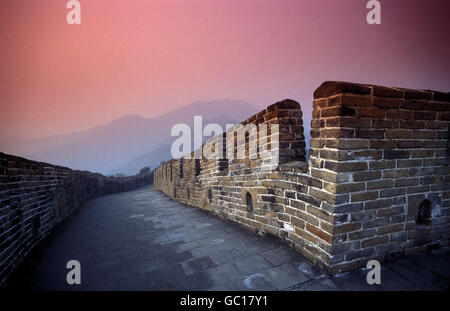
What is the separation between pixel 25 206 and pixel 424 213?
17.3ft

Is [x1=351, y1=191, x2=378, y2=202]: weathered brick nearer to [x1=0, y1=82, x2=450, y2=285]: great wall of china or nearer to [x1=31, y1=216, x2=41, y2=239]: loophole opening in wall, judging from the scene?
[x1=0, y1=82, x2=450, y2=285]: great wall of china

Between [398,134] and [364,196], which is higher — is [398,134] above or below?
above

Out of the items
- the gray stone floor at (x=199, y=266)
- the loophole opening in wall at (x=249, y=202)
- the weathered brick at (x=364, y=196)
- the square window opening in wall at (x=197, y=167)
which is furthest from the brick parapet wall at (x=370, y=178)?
the square window opening in wall at (x=197, y=167)

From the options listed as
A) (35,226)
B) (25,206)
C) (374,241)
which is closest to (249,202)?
(374,241)

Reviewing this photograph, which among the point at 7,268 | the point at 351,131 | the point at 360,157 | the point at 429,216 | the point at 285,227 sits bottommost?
the point at 7,268

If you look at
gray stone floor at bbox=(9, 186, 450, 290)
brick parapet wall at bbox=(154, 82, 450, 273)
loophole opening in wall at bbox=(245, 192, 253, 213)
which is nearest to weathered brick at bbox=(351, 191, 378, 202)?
brick parapet wall at bbox=(154, 82, 450, 273)

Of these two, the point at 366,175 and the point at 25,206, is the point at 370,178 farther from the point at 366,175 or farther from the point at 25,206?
the point at 25,206

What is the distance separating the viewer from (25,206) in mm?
3047

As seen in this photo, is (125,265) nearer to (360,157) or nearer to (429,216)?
(360,157)

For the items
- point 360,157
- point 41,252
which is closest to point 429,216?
point 360,157

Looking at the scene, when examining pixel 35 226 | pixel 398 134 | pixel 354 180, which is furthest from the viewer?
pixel 35 226

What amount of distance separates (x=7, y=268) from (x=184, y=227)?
7.65ft
